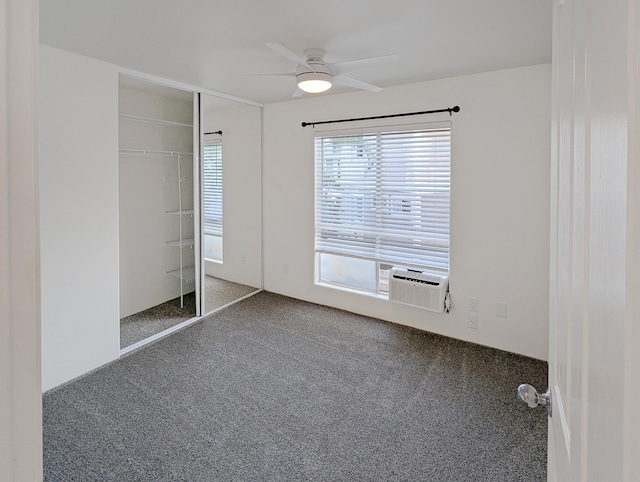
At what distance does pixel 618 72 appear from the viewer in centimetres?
44

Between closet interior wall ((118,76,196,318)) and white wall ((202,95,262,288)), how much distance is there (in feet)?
A: 1.27

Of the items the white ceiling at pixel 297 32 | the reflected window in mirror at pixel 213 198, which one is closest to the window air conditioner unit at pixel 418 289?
the white ceiling at pixel 297 32

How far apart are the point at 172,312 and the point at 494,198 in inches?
133

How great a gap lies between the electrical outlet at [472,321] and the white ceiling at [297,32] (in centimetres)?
214

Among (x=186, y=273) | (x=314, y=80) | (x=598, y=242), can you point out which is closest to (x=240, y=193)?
(x=186, y=273)

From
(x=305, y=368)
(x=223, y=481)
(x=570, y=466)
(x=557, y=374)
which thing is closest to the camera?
(x=570, y=466)

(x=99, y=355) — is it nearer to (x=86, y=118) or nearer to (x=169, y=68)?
(x=86, y=118)

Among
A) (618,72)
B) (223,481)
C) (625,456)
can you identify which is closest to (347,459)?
(223,481)

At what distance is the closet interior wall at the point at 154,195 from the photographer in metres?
3.83

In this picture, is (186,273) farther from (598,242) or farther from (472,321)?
(598,242)

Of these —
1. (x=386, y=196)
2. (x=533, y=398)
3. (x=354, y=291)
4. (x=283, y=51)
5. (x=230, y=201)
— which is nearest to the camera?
(x=533, y=398)

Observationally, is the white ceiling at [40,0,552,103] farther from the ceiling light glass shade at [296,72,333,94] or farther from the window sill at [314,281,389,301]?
the window sill at [314,281,389,301]

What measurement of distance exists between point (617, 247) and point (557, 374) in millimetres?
694

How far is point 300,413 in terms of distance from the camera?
2553mm
